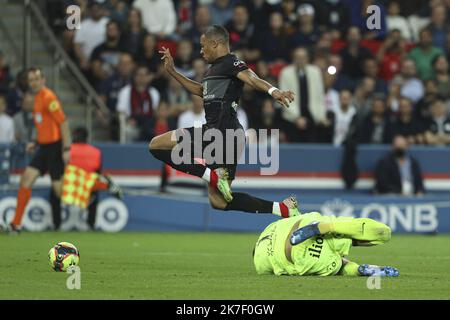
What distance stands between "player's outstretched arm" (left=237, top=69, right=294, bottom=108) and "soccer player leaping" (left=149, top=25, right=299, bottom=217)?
14cm

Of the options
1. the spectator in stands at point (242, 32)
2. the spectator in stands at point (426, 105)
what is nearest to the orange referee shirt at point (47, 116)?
the spectator in stands at point (242, 32)

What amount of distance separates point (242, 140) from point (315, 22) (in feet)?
32.1

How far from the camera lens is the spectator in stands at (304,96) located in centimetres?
2023

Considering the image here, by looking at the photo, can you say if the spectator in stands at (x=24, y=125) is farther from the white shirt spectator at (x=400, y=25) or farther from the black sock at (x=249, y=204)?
the black sock at (x=249, y=204)

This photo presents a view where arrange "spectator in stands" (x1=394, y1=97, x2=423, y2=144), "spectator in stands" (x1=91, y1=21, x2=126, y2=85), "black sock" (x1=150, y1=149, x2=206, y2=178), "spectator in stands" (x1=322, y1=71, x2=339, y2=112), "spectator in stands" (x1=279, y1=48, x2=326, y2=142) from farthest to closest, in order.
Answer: "spectator in stands" (x1=91, y1=21, x2=126, y2=85) < "spectator in stands" (x1=322, y1=71, x2=339, y2=112) < "spectator in stands" (x1=394, y1=97, x2=423, y2=144) < "spectator in stands" (x1=279, y1=48, x2=326, y2=142) < "black sock" (x1=150, y1=149, x2=206, y2=178)

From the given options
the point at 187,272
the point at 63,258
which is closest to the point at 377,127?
the point at 187,272

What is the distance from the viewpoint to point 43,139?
59.7ft

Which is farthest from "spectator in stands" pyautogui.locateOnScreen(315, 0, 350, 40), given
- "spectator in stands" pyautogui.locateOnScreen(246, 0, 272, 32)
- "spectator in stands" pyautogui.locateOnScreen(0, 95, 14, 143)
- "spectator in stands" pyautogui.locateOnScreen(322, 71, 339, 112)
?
"spectator in stands" pyautogui.locateOnScreen(0, 95, 14, 143)

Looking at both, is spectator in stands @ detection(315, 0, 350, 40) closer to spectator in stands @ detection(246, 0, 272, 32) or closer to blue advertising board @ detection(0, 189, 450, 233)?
spectator in stands @ detection(246, 0, 272, 32)

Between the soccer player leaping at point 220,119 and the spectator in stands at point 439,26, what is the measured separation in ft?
35.9

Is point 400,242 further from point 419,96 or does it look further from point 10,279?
point 10,279

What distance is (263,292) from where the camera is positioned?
979 centimetres

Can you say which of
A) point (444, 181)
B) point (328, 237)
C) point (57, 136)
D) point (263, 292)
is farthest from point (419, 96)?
point (263, 292)

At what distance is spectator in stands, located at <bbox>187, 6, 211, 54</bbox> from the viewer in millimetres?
21438
